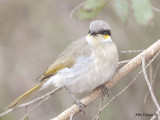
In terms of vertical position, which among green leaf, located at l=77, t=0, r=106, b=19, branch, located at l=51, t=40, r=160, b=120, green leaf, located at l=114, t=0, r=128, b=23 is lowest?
branch, located at l=51, t=40, r=160, b=120

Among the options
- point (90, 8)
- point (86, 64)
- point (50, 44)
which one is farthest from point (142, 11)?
point (50, 44)

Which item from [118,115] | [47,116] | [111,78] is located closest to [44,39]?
[47,116]

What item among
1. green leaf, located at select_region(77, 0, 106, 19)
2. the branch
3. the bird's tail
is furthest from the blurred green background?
the branch

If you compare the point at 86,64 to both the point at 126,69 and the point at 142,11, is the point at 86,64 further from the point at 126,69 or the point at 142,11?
the point at 142,11

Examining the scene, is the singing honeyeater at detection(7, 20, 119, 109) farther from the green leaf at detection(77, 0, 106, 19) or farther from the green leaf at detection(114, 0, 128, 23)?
the green leaf at detection(114, 0, 128, 23)

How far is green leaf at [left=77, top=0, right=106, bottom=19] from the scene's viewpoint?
3.01 metres

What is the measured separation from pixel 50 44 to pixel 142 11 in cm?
196

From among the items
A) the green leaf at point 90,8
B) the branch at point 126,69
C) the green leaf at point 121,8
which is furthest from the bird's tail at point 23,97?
the green leaf at point 121,8

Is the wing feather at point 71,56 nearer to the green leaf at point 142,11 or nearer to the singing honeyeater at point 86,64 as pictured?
the singing honeyeater at point 86,64

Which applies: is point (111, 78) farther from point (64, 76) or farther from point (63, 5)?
point (63, 5)

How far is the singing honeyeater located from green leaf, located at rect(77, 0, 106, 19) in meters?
0.08

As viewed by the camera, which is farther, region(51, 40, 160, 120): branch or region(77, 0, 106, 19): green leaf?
region(77, 0, 106, 19): green leaf

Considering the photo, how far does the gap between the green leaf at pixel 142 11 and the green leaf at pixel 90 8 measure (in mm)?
294

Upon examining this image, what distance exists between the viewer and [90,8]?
9.89 feet
